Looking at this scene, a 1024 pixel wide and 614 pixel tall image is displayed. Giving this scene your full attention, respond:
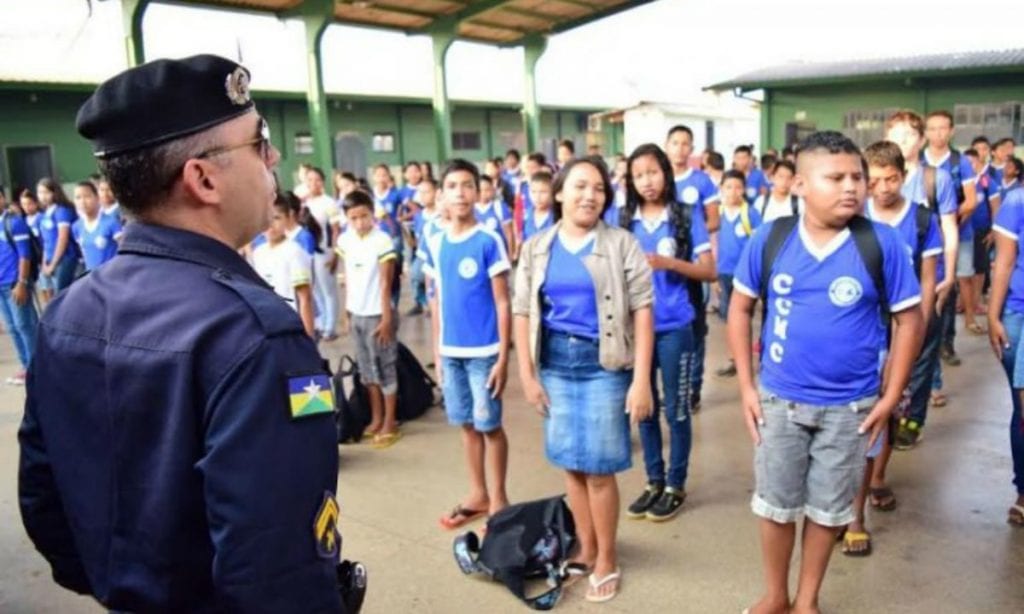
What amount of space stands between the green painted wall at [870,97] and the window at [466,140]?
8842mm

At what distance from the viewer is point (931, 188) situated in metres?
3.94

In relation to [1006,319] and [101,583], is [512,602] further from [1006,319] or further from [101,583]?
[1006,319]

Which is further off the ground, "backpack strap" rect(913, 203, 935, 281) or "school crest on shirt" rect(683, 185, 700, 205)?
"school crest on shirt" rect(683, 185, 700, 205)

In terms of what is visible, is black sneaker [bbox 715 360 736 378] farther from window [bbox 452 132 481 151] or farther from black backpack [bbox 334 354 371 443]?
window [bbox 452 132 481 151]

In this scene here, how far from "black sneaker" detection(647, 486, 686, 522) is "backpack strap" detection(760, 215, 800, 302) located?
4.63ft

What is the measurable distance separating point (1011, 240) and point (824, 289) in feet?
4.56

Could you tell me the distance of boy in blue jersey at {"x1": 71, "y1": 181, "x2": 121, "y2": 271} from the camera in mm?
6914

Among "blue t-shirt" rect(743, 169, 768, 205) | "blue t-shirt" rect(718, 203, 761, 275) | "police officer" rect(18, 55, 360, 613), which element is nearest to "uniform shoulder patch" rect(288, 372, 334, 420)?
"police officer" rect(18, 55, 360, 613)

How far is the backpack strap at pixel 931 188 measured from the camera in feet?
12.8

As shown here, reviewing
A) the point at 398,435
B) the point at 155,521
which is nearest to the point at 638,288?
the point at 155,521

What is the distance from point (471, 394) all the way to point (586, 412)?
3.00ft

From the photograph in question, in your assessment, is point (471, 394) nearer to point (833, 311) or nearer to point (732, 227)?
point (833, 311)

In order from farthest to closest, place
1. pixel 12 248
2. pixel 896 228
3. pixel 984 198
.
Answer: pixel 984 198
pixel 12 248
pixel 896 228

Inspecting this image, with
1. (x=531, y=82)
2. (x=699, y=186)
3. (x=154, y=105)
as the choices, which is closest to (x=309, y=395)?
(x=154, y=105)
